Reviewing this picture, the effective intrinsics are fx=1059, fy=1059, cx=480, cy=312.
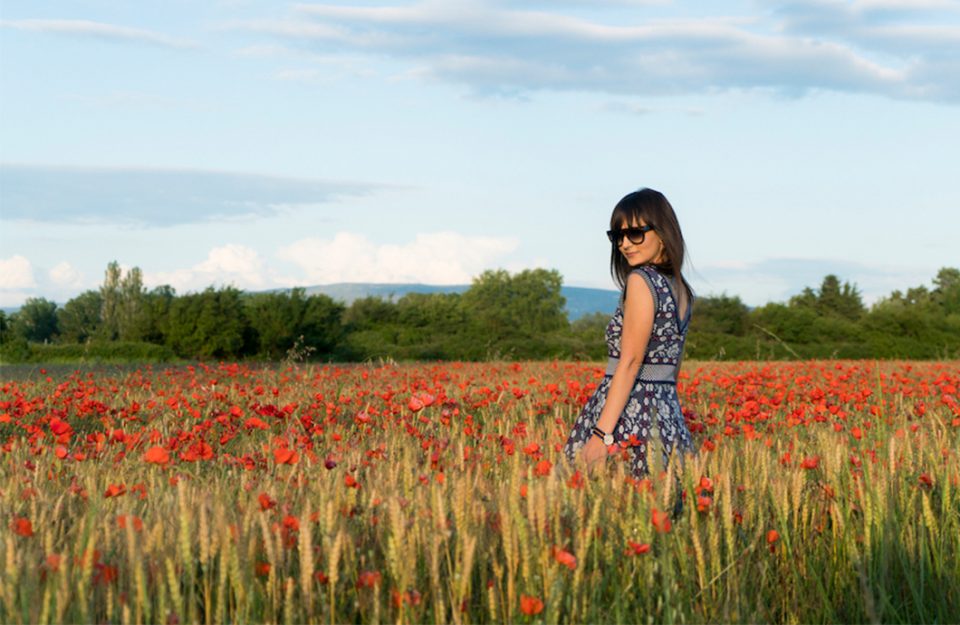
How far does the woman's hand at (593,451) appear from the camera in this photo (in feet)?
15.3

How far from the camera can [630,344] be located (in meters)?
4.71

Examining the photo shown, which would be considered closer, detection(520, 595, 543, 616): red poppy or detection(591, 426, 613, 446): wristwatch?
detection(520, 595, 543, 616): red poppy

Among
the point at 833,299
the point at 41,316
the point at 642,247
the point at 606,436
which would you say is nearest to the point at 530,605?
the point at 606,436

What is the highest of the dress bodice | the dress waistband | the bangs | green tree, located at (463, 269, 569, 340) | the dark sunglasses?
green tree, located at (463, 269, 569, 340)

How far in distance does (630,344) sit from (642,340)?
0.06 m

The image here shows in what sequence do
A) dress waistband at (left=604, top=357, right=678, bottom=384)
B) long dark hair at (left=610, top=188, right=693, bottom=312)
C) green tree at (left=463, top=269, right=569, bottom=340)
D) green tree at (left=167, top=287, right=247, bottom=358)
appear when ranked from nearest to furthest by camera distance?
long dark hair at (left=610, top=188, right=693, bottom=312), dress waistband at (left=604, top=357, right=678, bottom=384), green tree at (left=167, top=287, right=247, bottom=358), green tree at (left=463, top=269, right=569, bottom=340)

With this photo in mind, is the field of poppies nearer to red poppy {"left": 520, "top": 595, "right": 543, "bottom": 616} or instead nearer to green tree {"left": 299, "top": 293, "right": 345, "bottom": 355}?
red poppy {"left": 520, "top": 595, "right": 543, "bottom": 616}

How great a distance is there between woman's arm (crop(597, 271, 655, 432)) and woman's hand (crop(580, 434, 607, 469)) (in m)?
0.09

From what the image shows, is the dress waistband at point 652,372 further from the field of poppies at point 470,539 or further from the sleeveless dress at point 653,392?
the field of poppies at point 470,539

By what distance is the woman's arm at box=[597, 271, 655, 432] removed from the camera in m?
4.66

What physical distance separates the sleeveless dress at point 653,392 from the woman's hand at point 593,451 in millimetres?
101

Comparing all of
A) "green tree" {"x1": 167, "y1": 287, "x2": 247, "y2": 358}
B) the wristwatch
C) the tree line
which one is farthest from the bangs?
"green tree" {"x1": 167, "y1": 287, "x2": 247, "y2": 358}

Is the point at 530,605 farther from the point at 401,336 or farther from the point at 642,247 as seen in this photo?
the point at 401,336

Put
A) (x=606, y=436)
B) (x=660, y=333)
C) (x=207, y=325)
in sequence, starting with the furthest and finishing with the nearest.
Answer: (x=207, y=325) → (x=660, y=333) → (x=606, y=436)
